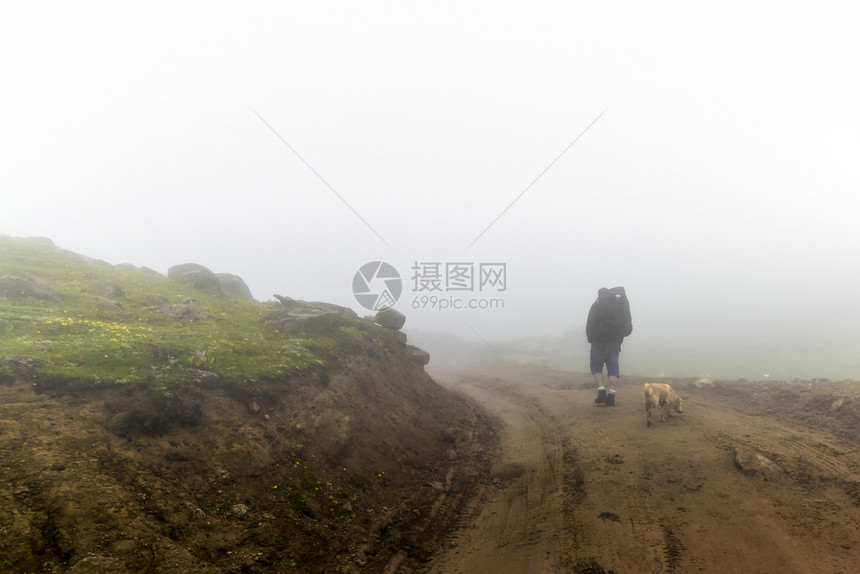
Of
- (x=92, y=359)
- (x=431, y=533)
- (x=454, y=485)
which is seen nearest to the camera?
(x=431, y=533)

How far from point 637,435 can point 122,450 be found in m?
12.1

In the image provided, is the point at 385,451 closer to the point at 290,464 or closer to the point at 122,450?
the point at 290,464

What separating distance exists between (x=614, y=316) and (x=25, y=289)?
72.5 feet

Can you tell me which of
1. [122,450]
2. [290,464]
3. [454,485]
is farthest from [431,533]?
[122,450]

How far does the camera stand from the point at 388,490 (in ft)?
30.9

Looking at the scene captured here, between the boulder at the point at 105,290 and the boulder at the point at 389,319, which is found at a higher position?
the boulder at the point at 105,290

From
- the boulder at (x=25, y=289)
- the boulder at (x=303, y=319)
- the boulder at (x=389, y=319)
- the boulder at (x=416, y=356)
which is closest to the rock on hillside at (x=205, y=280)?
the boulder at (x=303, y=319)

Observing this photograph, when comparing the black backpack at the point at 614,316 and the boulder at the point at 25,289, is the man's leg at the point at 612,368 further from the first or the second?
the boulder at the point at 25,289

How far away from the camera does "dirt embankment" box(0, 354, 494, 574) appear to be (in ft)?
17.4

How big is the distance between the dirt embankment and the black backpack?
7.29 metres

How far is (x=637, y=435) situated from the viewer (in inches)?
439

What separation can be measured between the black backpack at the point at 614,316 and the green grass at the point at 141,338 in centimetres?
997

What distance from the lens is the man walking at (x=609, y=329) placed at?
1530 centimetres

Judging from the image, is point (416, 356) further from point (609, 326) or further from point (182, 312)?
point (182, 312)
